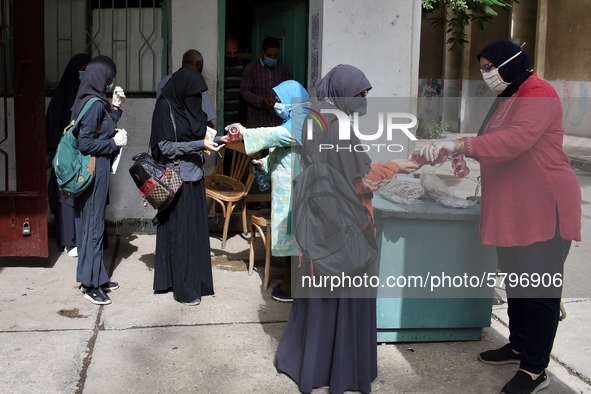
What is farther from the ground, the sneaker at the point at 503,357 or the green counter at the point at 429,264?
the green counter at the point at 429,264

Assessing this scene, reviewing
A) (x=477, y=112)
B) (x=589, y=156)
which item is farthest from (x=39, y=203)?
(x=477, y=112)

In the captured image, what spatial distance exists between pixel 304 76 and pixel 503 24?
41.7ft

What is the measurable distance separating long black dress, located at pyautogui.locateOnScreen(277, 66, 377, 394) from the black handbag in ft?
4.28

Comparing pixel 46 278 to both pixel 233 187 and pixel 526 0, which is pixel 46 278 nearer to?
pixel 233 187

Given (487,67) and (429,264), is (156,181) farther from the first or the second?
(487,67)

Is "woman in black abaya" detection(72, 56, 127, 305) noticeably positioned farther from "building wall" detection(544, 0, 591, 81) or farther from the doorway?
"building wall" detection(544, 0, 591, 81)

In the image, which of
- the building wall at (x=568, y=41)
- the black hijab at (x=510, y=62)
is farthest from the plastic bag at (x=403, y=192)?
the building wall at (x=568, y=41)

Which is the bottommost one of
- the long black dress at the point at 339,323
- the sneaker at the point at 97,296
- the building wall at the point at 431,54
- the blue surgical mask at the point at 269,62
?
the sneaker at the point at 97,296

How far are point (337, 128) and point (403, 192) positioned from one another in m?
0.91

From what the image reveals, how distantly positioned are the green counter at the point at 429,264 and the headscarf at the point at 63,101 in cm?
Answer: 284

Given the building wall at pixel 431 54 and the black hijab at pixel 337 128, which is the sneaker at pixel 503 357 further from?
the building wall at pixel 431 54

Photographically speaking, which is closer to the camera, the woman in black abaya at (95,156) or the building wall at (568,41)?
the woman in black abaya at (95,156)

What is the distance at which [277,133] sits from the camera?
14.4 feet

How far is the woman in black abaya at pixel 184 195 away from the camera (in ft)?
15.0
